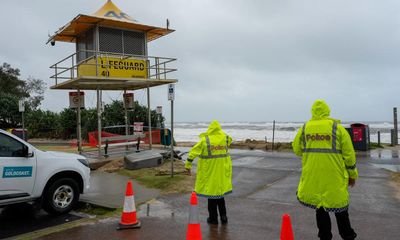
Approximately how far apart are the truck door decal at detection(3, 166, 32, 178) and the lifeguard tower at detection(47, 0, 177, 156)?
254 inches

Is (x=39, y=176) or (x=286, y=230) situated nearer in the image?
(x=286, y=230)

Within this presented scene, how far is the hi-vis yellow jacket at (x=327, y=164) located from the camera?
4672 millimetres

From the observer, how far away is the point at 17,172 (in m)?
6.68

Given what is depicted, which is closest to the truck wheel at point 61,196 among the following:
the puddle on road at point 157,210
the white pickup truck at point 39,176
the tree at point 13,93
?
the white pickup truck at point 39,176

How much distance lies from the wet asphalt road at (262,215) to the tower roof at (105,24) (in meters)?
7.53

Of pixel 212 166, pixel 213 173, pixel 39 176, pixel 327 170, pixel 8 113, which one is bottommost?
pixel 39 176

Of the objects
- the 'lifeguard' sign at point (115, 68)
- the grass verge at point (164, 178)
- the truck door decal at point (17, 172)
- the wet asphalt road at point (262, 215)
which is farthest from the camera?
the 'lifeguard' sign at point (115, 68)

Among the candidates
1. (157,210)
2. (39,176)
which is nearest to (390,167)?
(157,210)

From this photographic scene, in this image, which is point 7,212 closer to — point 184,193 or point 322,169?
point 184,193

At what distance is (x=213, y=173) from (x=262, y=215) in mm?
1293

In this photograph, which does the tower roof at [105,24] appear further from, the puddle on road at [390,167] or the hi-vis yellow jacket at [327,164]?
the hi-vis yellow jacket at [327,164]

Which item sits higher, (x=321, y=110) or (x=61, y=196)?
(x=321, y=110)

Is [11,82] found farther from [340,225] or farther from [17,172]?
[340,225]

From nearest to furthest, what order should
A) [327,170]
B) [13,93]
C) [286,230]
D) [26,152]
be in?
[286,230]
[327,170]
[26,152]
[13,93]
